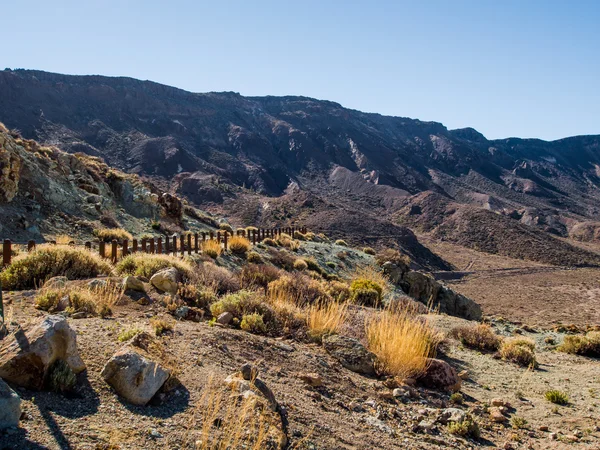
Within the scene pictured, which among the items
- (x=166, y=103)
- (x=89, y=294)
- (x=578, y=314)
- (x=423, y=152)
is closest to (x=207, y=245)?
(x=89, y=294)

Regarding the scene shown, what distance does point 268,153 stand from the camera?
382 feet

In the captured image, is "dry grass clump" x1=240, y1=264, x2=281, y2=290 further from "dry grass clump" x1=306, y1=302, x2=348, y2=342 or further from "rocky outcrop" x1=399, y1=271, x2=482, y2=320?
"rocky outcrop" x1=399, y1=271, x2=482, y2=320

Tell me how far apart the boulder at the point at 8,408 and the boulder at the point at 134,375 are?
3.08 feet

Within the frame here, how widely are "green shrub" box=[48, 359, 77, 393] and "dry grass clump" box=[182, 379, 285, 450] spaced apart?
A: 41.1 inches

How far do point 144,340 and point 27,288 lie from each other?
15.7ft

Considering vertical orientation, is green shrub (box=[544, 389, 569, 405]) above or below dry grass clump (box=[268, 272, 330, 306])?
below

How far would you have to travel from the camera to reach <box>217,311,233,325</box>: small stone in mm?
7668

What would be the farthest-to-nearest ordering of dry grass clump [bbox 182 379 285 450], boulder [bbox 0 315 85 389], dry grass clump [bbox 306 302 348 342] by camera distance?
dry grass clump [bbox 306 302 348 342]
boulder [bbox 0 315 85 389]
dry grass clump [bbox 182 379 285 450]

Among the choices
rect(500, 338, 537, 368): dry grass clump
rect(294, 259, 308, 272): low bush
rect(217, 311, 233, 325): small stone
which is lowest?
rect(294, 259, 308, 272): low bush

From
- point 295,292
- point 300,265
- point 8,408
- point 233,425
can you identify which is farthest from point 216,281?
point 300,265

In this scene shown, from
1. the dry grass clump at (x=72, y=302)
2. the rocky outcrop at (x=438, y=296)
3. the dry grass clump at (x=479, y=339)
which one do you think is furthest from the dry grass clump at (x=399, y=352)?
the rocky outcrop at (x=438, y=296)

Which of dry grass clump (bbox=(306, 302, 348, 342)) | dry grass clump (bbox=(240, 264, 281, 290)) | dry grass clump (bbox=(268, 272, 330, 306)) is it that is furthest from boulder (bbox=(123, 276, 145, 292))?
dry grass clump (bbox=(240, 264, 281, 290))

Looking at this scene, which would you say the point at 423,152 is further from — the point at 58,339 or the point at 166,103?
the point at 58,339

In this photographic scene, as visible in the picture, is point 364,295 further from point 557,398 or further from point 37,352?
point 37,352
